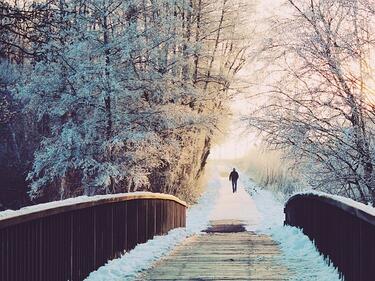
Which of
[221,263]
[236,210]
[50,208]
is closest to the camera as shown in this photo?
[50,208]

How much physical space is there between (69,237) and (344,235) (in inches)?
119

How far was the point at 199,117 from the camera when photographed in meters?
21.5

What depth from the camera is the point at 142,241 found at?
37.3 ft

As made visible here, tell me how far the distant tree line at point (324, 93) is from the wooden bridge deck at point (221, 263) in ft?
8.81

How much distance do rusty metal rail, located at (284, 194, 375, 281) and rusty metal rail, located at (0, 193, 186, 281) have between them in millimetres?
2938

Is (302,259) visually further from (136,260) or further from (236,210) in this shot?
(236,210)

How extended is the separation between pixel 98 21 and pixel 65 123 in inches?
136

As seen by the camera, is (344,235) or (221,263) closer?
(344,235)

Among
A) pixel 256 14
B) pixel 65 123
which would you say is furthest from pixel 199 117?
pixel 256 14

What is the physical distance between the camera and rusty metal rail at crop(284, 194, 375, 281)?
5652mm

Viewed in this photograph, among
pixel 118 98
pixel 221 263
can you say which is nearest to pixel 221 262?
pixel 221 263

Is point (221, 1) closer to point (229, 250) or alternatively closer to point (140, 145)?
point (140, 145)

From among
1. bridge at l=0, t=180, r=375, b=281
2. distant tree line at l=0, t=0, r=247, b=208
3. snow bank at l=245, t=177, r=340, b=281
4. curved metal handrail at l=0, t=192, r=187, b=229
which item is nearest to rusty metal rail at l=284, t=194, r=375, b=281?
bridge at l=0, t=180, r=375, b=281

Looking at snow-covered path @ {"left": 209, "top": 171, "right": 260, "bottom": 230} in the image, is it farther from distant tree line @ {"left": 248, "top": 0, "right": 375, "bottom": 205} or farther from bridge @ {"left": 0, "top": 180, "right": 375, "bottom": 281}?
bridge @ {"left": 0, "top": 180, "right": 375, "bottom": 281}
